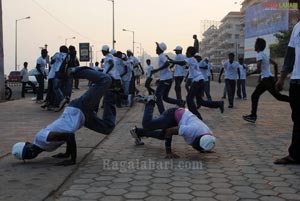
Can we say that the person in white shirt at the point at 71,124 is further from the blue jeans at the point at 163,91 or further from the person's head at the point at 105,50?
the person's head at the point at 105,50

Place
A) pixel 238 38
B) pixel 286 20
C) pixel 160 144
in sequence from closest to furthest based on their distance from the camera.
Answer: pixel 160 144 < pixel 286 20 < pixel 238 38

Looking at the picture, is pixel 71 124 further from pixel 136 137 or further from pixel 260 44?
pixel 260 44

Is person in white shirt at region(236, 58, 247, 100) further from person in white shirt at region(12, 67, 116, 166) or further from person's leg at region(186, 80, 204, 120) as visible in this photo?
person in white shirt at region(12, 67, 116, 166)

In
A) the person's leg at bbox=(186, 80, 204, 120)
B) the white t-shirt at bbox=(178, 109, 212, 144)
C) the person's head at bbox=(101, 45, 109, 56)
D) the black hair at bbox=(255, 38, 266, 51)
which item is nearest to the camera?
the white t-shirt at bbox=(178, 109, 212, 144)

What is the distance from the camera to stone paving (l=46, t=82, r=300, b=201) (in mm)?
4418

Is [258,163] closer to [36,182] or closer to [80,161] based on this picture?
[80,161]

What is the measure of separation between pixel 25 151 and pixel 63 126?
22.1 inches

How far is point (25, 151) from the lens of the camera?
18.5ft

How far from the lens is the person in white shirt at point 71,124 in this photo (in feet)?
18.4

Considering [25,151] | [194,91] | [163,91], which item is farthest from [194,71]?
[25,151]

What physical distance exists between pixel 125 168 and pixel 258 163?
169 cm

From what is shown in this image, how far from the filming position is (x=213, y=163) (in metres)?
5.75

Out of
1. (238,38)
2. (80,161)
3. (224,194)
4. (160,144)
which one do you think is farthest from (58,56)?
(238,38)

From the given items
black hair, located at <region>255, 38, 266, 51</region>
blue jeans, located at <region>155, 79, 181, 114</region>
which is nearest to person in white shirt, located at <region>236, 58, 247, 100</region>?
blue jeans, located at <region>155, 79, 181, 114</region>
